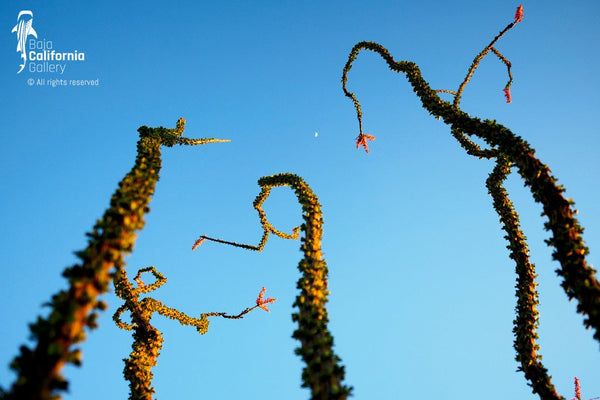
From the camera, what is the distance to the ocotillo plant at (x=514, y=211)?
353 centimetres

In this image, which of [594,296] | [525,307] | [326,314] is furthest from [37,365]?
[525,307]

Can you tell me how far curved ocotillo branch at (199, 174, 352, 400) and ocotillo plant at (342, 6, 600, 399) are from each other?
244 centimetres

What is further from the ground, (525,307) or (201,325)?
(201,325)

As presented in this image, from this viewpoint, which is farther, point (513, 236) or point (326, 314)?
point (513, 236)

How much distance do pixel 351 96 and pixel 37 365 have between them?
22.0ft

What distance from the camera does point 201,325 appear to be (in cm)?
828

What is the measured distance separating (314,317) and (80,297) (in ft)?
7.50

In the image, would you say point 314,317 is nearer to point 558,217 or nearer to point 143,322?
point 558,217

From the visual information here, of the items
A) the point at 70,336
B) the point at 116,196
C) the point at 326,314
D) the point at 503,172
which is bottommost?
the point at 70,336

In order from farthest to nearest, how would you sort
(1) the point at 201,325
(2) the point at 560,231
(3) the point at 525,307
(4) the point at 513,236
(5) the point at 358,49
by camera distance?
(1) the point at 201,325 < (5) the point at 358,49 < (4) the point at 513,236 < (3) the point at 525,307 < (2) the point at 560,231

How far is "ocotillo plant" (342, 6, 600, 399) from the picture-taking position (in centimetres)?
353

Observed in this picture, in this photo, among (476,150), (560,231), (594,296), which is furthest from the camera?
(476,150)

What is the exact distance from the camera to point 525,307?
216 inches

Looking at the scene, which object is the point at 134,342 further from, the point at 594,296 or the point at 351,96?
the point at 594,296
